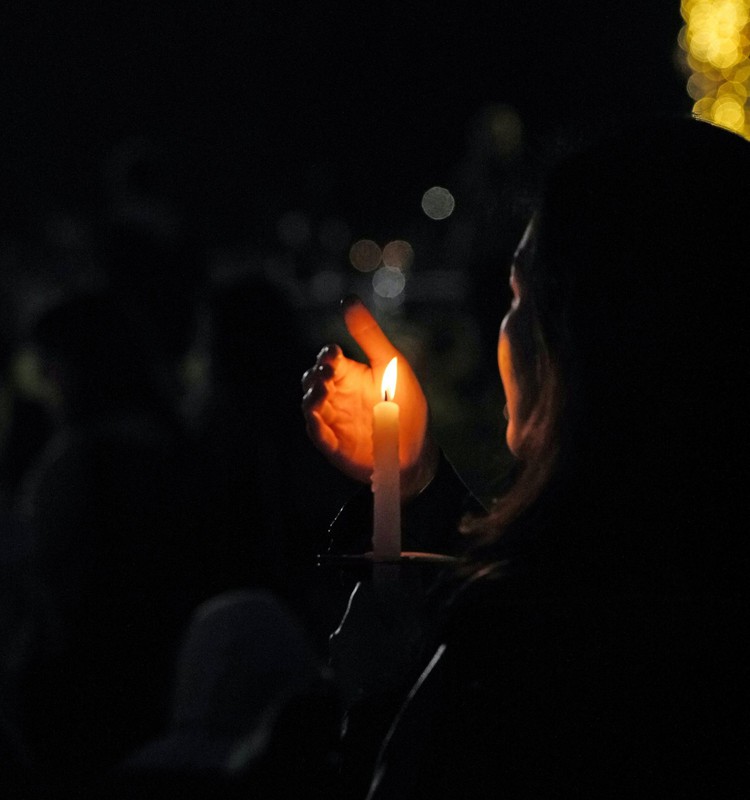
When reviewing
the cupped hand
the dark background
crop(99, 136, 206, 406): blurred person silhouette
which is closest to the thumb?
the cupped hand

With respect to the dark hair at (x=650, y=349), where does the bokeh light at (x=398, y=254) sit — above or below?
above

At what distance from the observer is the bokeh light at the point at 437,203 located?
25.9 meters

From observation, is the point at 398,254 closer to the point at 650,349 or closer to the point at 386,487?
the point at 386,487

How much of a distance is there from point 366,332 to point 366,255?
25849 millimetres

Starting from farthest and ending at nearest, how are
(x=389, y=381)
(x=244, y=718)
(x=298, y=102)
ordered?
(x=298, y=102)
(x=244, y=718)
(x=389, y=381)

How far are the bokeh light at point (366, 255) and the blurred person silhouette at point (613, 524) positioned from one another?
25.4m

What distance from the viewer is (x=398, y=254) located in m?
25.0

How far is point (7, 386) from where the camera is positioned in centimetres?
554

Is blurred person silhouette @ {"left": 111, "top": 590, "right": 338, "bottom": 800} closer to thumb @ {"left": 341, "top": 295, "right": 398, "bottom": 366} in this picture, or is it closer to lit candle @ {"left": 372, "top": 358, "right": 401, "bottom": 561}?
lit candle @ {"left": 372, "top": 358, "right": 401, "bottom": 561}

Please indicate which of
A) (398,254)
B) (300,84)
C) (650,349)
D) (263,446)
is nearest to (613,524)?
(650,349)

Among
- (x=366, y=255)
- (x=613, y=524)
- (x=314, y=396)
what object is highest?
(x=366, y=255)

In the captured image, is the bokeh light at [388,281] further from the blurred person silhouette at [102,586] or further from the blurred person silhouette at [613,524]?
the blurred person silhouette at [613,524]

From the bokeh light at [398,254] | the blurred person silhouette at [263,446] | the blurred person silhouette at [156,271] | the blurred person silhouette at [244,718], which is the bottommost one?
the blurred person silhouette at [244,718]

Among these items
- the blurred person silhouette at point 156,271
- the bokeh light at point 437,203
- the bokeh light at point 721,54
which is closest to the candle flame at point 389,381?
the blurred person silhouette at point 156,271
